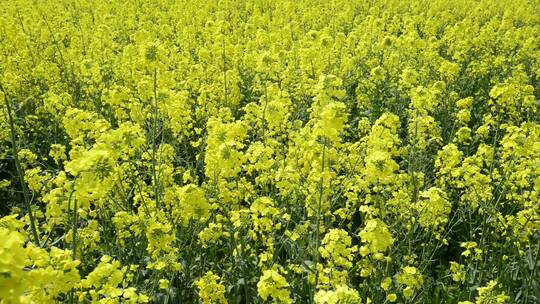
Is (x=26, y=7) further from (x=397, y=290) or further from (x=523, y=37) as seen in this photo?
(x=397, y=290)

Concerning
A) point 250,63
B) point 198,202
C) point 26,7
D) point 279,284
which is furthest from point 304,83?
point 26,7

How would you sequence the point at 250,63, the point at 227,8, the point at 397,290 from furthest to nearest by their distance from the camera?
1. the point at 227,8
2. the point at 250,63
3. the point at 397,290

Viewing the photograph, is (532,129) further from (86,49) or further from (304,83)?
(86,49)

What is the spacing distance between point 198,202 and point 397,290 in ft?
5.21

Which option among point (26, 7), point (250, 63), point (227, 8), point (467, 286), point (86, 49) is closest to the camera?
point (467, 286)

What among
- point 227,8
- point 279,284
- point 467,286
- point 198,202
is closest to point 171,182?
point 198,202

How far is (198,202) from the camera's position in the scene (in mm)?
3346

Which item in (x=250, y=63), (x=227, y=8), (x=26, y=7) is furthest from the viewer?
(x=227, y=8)

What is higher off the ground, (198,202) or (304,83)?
(198,202)

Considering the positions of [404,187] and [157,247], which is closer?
[157,247]

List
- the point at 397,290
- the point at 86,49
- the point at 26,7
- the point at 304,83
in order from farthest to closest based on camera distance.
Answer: the point at 26,7 < the point at 86,49 < the point at 304,83 < the point at 397,290

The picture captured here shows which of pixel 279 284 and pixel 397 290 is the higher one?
pixel 279 284

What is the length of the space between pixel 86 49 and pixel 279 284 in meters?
7.47

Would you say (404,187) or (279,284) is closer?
(279,284)
